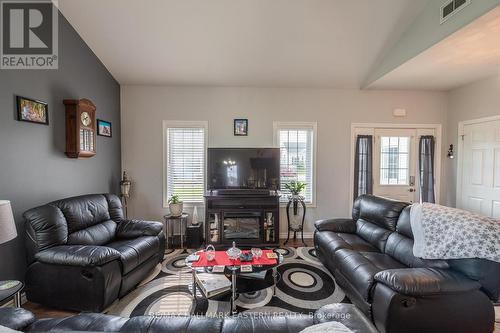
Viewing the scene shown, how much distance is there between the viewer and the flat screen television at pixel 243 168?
3.87 meters

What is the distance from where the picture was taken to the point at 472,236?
1771mm

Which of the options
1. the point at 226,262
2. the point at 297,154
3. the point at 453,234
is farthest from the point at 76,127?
the point at 453,234

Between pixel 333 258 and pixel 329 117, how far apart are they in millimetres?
2619

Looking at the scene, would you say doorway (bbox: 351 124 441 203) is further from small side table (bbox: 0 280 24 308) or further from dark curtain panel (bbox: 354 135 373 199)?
small side table (bbox: 0 280 24 308)

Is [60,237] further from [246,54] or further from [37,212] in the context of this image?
[246,54]

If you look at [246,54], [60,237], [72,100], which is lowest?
[60,237]

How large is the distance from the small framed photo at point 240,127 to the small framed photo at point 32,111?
2598 millimetres

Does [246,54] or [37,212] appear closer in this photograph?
[37,212]

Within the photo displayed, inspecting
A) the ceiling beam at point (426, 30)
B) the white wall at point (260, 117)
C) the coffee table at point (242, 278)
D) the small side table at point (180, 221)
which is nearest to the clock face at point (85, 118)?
the white wall at point (260, 117)

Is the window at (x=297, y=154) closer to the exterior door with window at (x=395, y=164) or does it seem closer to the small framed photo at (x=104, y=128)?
the exterior door with window at (x=395, y=164)

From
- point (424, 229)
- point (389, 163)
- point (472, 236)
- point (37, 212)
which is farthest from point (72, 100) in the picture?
point (389, 163)

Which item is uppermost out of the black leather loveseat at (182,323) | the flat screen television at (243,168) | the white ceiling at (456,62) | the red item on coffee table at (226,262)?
the white ceiling at (456,62)

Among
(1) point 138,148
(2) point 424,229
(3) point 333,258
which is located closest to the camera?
(2) point 424,229

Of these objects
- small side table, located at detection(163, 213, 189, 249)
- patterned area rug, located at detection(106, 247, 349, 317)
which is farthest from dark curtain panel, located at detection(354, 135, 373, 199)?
small side table, located at detection(163, 213, 189, 249)
